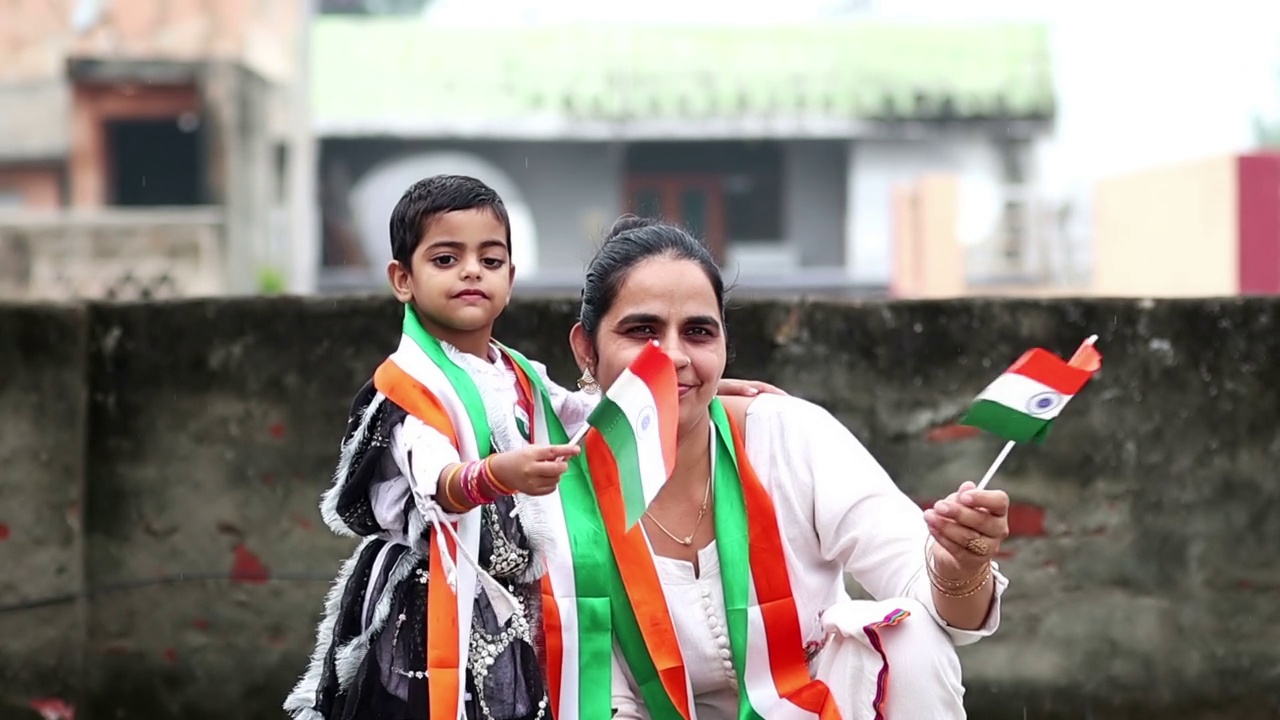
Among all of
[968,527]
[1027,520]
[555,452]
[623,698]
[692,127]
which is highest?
[692,127]

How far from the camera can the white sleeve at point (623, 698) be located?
2689 millimetres

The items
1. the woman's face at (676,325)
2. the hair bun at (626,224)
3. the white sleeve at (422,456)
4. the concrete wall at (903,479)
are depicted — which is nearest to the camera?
the white sleeve at (422,456)

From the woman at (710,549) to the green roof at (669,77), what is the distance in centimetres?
1567

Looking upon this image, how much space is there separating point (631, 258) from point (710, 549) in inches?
20.7

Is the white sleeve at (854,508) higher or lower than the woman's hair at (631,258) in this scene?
lower

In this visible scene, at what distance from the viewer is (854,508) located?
2.67 meters

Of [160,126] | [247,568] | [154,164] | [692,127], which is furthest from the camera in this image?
[154,164]

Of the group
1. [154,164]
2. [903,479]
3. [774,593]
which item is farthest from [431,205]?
[154,164]

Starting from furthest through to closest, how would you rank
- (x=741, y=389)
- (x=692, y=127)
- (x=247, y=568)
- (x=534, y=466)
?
(x=692, y=127) → (x=247, y=568) → (x=741, y=389) → (x=534, y=466)

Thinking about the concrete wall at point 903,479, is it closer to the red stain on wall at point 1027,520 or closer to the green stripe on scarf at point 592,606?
the red stain on wall at point 1027,520

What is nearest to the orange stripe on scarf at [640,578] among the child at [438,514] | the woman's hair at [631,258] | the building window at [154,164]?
the child at [438,514]

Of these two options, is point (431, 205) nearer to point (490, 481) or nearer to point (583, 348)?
point (583, 348)

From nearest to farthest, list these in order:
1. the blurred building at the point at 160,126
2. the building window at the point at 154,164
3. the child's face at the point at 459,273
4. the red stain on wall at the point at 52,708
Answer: the child's face at the point at 459,273
the red stain on wall at the point at 52,708
the blurred building at the point at 160,126
the building window at the point at 154,164

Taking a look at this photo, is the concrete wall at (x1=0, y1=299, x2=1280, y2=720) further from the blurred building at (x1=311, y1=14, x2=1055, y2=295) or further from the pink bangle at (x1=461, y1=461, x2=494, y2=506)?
the blurred building at (x1=311, y1=14, x2=1055, y2=295)
